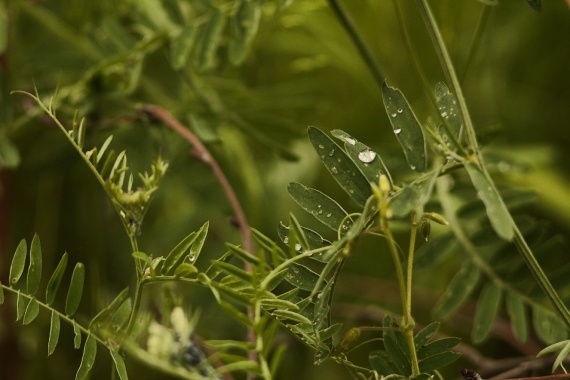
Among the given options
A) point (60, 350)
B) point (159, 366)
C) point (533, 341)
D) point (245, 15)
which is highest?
point (245, 15)

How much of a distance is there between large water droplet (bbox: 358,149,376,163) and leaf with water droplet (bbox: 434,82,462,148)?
0.11 ft

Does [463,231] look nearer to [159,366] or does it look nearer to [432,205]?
[432,205]

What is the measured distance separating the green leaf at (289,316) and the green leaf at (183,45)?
0.28 meters

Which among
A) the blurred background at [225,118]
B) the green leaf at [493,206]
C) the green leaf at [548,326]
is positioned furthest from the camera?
the blurred background at [225,118]

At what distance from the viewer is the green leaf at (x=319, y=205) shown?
1.16 feet

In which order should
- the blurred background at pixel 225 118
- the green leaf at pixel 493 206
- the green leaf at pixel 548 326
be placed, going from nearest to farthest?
the green leaf at pixel 493 206
the green leaf at pixel 548 326
the blurred background at pixel 225 118

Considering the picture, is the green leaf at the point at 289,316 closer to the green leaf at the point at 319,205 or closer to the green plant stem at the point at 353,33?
the green leaf at the point at 319,205

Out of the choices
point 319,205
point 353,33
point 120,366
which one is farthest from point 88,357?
point 353,33

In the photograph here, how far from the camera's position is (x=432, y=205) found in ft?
2.07

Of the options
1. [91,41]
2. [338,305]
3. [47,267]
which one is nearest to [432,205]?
[338,305]

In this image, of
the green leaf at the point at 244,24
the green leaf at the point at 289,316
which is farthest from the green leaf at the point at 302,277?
the green leaf at the point at 244,24

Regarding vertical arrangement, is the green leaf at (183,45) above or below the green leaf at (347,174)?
above

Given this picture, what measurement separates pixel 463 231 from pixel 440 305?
0.08 m

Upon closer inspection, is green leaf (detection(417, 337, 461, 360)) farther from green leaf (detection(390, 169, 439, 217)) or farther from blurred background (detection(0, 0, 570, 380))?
blurred background (detection(0, 0, 570, 380))
